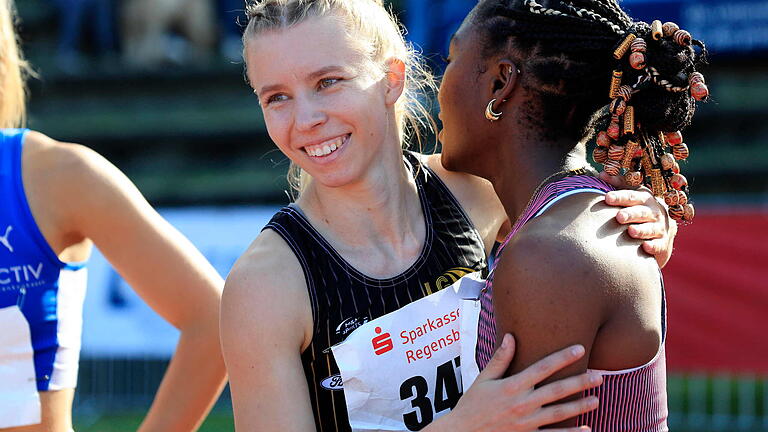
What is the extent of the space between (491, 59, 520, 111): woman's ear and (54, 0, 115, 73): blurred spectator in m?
8.71

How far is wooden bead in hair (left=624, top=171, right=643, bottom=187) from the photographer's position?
215 centimetres

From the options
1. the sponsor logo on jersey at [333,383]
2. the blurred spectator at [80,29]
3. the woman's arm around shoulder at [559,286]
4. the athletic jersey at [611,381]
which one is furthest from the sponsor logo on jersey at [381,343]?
the blurred spectator at [80,29]

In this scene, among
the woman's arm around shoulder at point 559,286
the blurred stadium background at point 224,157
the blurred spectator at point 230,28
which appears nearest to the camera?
the woman's arm around shoulder at point 559,286

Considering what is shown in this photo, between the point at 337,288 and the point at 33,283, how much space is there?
72cm

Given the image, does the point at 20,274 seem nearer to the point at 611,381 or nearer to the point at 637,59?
the point at 611,381

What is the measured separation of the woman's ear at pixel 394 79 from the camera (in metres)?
2.45

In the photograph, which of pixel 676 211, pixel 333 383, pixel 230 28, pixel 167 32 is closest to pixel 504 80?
pixel 676 211

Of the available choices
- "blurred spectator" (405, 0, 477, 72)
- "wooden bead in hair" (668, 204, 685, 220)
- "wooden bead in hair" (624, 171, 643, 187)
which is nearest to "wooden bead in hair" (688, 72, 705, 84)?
"wooden bead in hair" (624, 171, 643, 187)

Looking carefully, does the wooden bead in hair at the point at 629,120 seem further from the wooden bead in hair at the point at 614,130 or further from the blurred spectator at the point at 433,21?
the blurred spectator at the point at 433,21

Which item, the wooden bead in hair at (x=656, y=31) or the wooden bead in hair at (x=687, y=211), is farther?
the wooden bead in hair at (x=687, y=211)

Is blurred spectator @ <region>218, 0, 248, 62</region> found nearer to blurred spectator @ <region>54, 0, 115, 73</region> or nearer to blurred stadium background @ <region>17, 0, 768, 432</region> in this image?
blurred stadium background @ <region>17, 0, 768, 432</region>

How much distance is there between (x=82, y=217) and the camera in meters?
2.39

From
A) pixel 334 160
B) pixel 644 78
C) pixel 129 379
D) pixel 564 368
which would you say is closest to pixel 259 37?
pixel 334 160

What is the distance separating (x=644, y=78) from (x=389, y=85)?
2.15 ft
